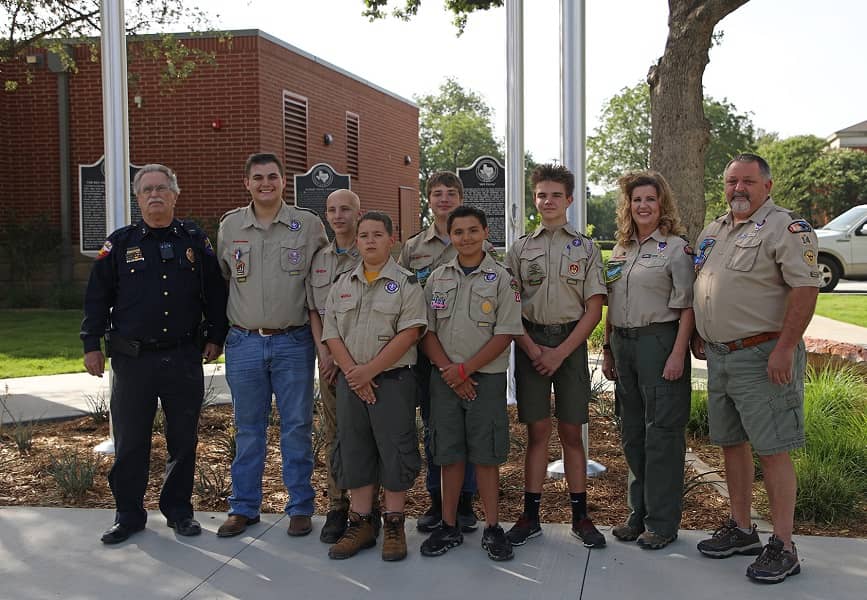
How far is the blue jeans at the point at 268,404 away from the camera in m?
4.68

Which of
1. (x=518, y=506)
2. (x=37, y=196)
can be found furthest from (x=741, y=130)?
(x=518, y=506)

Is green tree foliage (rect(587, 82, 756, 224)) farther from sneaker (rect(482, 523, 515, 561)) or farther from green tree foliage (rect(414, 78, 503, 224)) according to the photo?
sneaker (rect(482, 523, 515, 561))

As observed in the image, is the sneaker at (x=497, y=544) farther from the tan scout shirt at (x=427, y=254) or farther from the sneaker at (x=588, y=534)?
the tan scout shirt at (x=427, y=254)

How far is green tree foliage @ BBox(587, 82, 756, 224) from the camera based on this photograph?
6138 cm

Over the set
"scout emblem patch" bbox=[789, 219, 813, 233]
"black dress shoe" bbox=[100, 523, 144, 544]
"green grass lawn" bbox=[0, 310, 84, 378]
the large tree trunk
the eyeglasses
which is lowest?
"black dress shoe" bbox=[100, 523, 144, 544]

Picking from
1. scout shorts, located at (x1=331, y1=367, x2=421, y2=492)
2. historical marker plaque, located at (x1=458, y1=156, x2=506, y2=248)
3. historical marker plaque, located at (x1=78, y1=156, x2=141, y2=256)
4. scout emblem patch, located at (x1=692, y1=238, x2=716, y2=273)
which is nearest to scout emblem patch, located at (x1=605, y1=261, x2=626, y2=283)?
scout emblem patch, located at (x1=692, y1=238, x2=716, y2=273)

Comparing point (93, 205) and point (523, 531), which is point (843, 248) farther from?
point (523, 531)

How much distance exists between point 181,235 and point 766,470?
3174mm

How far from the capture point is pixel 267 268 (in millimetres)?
4668

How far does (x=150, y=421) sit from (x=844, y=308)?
14239mm

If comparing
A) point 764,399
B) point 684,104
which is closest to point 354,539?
point 764,399

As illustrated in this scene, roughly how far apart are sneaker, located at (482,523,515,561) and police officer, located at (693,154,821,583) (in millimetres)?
1098

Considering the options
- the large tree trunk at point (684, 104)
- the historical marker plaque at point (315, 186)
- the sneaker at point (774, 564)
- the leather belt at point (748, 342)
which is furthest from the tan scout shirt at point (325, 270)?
the historical marker plaque at point (315, 186)

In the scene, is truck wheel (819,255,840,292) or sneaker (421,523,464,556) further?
truck wheel (819,255,840,292)
